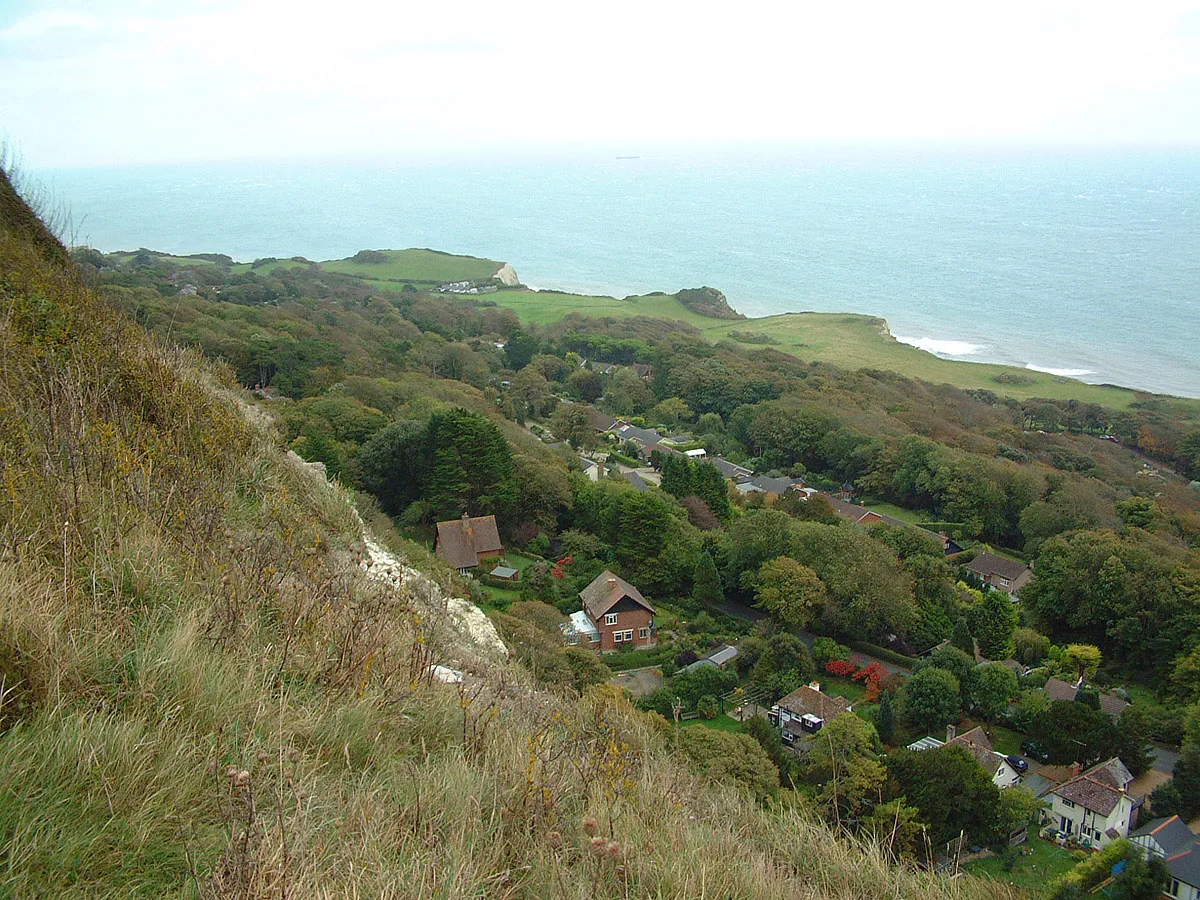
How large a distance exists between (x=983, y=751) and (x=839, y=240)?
272ft

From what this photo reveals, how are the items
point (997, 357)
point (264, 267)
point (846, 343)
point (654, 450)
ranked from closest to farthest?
1. point (654, 450)
2. point (997, 357)
3. point (846, 343)
4. point (264, 267)

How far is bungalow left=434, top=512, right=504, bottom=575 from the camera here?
65.9 feet

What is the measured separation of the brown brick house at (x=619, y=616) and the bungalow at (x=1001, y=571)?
1173 centimetres

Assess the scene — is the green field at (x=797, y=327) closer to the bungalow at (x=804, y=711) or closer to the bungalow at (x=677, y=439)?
the bungalow at (x=677, y=439)

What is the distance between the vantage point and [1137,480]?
3216 centimetres

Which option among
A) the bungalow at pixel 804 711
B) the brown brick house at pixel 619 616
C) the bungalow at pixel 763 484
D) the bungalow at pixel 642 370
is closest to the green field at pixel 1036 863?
the bungalow at pixel 804 711

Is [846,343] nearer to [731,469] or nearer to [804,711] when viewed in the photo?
[731,469]

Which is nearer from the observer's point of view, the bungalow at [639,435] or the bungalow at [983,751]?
the bungalow at [983,751]

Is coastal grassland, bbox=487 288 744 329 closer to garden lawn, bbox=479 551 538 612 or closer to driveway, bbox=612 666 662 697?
garden lawn, bbox=479 551 538 612

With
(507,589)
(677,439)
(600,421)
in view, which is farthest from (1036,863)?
(600,421)

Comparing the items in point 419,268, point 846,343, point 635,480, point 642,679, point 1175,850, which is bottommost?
point 846,343

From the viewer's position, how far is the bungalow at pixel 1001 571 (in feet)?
79.8

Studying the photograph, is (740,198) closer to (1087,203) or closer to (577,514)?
(1087,203)

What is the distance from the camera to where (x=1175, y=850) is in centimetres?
1163
